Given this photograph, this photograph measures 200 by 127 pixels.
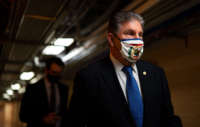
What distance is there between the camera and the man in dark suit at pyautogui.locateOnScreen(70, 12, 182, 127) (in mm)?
1262

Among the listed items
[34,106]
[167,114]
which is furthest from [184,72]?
[167,114]

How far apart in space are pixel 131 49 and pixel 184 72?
92.7 inches

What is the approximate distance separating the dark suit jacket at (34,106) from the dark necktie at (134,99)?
134 centimetres

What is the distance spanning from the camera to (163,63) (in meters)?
4.03

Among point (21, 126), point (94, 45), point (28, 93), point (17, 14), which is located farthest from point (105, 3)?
point (21, 126)

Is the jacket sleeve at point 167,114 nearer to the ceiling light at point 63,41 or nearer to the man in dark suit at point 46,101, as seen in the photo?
the man in dark suit at point 46,101

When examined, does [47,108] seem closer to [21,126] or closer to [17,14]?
[17,14]

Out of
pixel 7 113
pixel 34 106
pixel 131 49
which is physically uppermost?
pixel 131 49

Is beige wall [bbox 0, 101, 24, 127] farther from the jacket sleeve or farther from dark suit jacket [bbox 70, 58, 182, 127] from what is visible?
the jacket sleeve

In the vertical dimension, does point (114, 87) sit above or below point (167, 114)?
above

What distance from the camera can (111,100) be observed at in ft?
4.18

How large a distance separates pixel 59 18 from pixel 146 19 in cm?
99

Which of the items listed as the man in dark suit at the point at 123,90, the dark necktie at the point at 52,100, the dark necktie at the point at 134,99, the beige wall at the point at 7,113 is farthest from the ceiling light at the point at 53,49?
the beige wall at the point at 7,113

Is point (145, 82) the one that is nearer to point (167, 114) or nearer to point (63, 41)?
point (167, 114)
